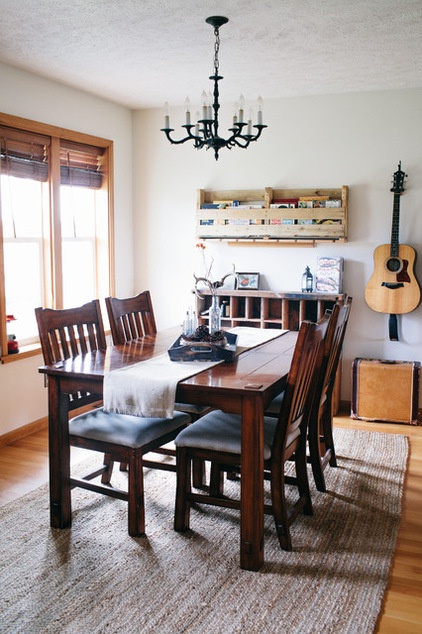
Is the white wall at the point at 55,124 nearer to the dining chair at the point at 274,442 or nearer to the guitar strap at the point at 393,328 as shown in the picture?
the dining chair at the point at 274,442

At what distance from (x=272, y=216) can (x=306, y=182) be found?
392 millimetres

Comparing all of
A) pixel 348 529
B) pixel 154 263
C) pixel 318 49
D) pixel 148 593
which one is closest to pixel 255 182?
pixel 154 263

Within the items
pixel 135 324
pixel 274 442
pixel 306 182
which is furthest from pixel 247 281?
pixel 274 442

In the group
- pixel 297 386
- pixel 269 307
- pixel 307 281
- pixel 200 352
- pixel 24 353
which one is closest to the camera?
pixel 297 386

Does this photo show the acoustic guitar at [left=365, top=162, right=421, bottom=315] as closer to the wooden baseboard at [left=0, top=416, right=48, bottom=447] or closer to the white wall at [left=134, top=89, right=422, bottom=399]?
the white wall at [left=134, top=89, right=422, bottom=399]

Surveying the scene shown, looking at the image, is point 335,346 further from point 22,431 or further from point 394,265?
point 22,431

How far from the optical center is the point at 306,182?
5082 millimetres

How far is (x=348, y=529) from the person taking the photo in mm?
2996

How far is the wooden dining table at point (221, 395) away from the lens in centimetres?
253

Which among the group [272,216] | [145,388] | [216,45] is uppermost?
[216,45]

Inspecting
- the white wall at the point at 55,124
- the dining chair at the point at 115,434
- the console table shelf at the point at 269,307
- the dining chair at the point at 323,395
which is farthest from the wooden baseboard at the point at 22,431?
the dining chair at the point at 323,395

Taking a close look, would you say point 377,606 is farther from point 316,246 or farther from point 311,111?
point 311,111

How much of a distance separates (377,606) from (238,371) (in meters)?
1.11

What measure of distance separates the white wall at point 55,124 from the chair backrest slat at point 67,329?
995mm
